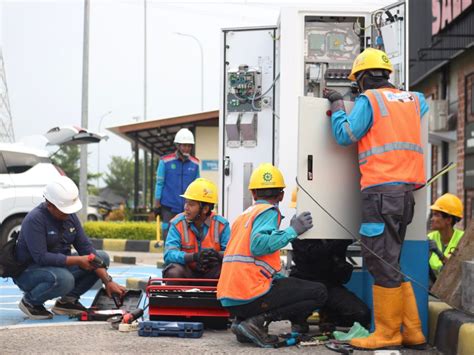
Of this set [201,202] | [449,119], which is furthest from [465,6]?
[201,202]

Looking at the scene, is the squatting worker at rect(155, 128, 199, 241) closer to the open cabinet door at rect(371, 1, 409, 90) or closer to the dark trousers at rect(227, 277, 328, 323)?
the open cabinet door at rect(371, 1, 409, 90)

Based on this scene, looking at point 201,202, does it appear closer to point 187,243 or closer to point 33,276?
point 187,243

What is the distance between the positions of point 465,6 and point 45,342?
12266 millimetres

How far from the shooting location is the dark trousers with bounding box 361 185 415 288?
583cm

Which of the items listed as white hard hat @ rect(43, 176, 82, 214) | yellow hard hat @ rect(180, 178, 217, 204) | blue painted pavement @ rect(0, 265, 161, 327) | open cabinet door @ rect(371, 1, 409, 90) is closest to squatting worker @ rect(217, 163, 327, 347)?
yellow hard hat @ rect(180, 178, 217, 204)

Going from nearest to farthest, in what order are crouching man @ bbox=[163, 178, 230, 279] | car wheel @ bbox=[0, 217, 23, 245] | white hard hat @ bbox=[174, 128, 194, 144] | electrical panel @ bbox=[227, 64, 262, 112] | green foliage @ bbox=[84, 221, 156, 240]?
1. crouching man @ bbox=[163, 178, 230, 279]
2. electrical panel @ bbox=[227, 64, 262, 112]
3. white hard hat @ bbox=[174, 128, 194, 144]
4. car wheel @ bbox=[0, 217, 23, 245]
5. green foliage @ bbox=[84, 221, 156, 240]

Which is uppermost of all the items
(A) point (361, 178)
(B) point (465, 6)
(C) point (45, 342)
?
(B) point (465, 6)

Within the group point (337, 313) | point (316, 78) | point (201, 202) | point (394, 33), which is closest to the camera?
point (337, 313)

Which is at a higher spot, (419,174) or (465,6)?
(465,6)

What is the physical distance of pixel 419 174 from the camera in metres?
5.98

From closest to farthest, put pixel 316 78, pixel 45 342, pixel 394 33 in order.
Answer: pixel 45 342
pixel 394 33
pixel 316 78

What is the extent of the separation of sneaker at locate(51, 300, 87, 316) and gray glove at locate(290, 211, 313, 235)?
8.41 feet

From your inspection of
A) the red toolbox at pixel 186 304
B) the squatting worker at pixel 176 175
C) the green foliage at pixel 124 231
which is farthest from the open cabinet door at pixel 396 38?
the green foliage at pixel 124 231

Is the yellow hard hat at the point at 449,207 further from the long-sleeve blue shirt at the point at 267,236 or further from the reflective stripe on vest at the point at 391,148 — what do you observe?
the long-sleeve blue shirt at the point at 267,236
